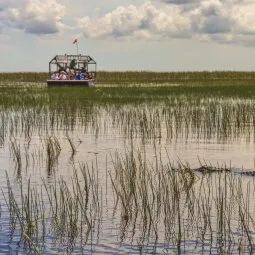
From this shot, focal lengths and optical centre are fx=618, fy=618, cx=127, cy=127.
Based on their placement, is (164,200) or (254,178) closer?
(164,200)

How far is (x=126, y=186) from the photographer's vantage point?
8992 millimetres

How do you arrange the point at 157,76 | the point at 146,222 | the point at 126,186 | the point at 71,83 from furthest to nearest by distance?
1. the point at 157,76
2. the point at 71,83
3. the point at 126,186
4. the point at 146,222

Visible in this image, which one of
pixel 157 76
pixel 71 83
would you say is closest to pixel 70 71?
pixel 71 83

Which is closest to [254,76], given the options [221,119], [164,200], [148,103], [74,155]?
[148,103]

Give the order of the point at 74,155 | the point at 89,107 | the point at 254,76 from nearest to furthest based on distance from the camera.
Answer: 1. the point at 74,155
2. the point at 89,107
3. the point at 254,76

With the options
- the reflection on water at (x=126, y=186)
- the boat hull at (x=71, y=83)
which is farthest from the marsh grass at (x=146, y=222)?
the boat hull at (x=71, y=83)

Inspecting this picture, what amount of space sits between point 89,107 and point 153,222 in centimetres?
1809

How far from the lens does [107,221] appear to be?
762 centimetres

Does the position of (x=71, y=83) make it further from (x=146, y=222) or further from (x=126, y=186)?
(x=146, y=222)

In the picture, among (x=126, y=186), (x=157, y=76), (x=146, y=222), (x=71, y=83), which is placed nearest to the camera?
(x=146, y=222)

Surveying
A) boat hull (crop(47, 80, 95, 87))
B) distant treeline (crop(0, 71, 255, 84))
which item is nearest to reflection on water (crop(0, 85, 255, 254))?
boat hull (crop(47, 80, 95, 87))

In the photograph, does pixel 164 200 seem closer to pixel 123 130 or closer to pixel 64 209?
pixel 64 209

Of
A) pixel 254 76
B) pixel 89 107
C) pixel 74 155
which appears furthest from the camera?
pixel 254 76

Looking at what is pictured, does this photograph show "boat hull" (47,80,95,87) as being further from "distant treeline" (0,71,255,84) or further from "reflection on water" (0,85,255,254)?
"distant treeline" (0,71,255,84)
